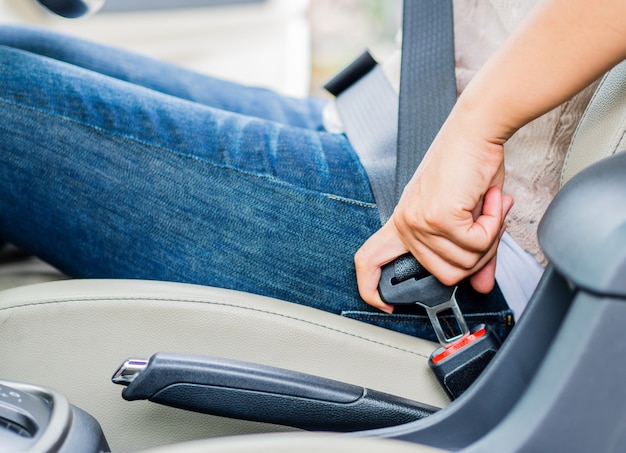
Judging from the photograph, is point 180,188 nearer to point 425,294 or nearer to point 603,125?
point 425,294

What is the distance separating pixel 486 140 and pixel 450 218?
66 mm

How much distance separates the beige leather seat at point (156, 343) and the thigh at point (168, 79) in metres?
0.35

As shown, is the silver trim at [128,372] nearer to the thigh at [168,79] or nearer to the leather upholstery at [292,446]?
the leather upholstery at [292,446]

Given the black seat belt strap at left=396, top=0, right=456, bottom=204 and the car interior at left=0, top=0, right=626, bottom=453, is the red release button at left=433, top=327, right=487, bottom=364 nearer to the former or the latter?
the car interior at left=0, top=0, right=626, bottom=453

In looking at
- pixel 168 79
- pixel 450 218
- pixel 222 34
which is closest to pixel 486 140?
pixel 450 218

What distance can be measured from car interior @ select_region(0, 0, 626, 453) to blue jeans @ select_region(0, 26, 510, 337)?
0.06m

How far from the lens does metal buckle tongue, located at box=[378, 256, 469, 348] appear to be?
58 centimetres

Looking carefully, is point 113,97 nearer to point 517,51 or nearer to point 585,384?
point 517,51

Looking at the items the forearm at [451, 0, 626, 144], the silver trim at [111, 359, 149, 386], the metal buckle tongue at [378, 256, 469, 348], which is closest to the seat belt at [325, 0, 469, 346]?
the metal buckle tongue at [378, 256, 469, 348]

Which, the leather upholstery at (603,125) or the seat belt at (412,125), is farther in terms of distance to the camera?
A: the seat belt at (412,125)

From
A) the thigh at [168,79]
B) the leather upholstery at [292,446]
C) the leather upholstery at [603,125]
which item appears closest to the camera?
the leather upholstery at [292,446]

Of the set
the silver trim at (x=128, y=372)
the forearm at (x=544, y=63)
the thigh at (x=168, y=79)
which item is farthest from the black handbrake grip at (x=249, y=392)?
the thigh at (x=168, y=79)

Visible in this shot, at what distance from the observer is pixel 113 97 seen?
0.64 m

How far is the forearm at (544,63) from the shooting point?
44 centimetres
